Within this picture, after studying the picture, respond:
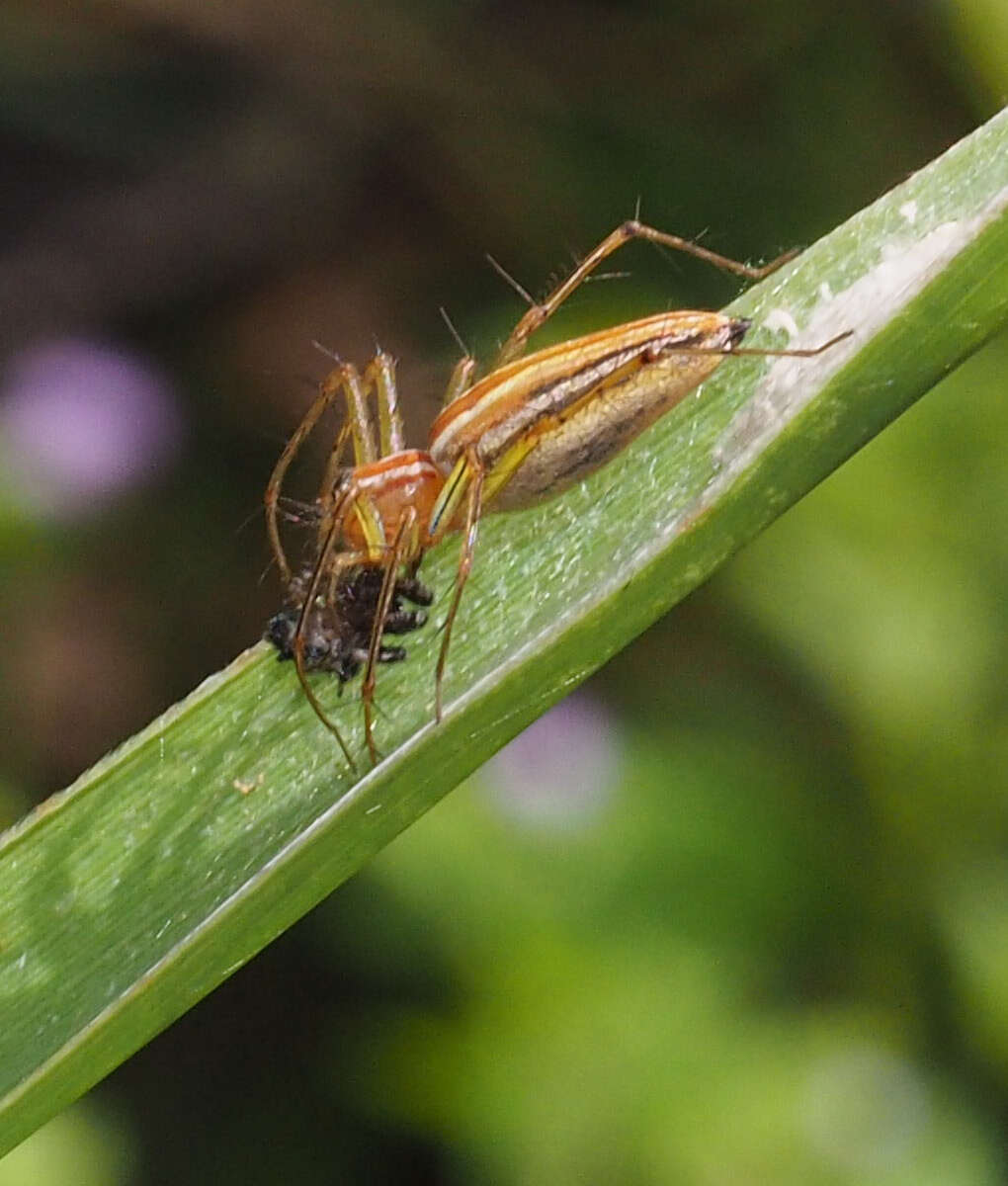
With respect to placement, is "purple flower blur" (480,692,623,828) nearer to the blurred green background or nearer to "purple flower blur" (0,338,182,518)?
the blurred green background

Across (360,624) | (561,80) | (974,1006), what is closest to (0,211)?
(561,80)

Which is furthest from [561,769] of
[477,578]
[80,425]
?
[80,425]

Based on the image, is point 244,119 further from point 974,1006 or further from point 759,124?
point 974,1006

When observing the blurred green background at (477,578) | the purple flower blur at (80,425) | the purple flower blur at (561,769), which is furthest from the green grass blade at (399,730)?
the purple flower blur at (80,425)

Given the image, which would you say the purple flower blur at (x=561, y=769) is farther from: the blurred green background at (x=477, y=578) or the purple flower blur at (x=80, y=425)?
the purple flower blur at (x=80, y=425)

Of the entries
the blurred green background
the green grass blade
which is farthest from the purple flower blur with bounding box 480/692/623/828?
the green grass blade

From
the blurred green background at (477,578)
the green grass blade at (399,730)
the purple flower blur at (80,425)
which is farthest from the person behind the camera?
the purple flower blur at (80,425)

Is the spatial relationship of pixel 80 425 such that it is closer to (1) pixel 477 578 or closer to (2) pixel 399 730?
(1) pixel 477 578

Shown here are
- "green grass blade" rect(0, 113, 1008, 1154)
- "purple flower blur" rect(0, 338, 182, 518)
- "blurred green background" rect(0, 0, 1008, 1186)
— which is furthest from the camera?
"purple flower blur" rect(0, 338, 182, 518)
